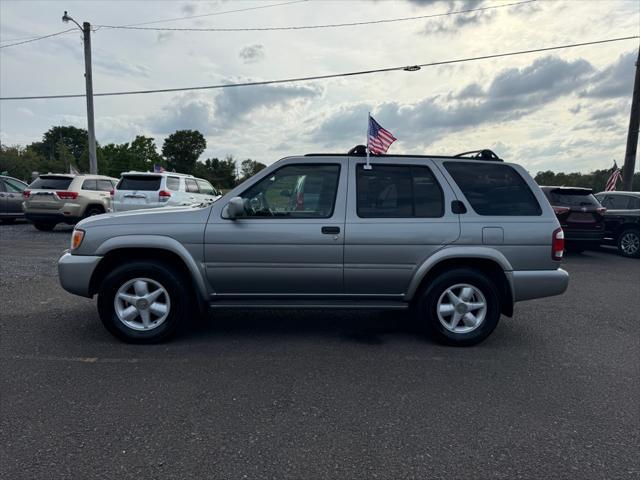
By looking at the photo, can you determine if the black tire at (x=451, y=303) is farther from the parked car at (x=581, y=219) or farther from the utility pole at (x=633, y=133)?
the utility pole at (x=633, y=133)

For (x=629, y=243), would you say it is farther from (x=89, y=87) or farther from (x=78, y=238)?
(x=89, y=87)

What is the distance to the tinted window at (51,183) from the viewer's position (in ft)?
41.4

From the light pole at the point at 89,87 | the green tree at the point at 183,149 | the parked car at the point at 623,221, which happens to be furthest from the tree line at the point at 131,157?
the parked car at the point at 623,221

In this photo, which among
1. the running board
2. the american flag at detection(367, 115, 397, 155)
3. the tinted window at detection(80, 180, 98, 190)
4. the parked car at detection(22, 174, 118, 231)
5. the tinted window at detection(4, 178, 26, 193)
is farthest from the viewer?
the tinted window at detection(4, 178, 26, 193)

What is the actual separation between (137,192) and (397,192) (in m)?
8.95

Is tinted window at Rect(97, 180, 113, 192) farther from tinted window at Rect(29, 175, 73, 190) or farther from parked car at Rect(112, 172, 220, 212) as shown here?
parked car at Rect(112, 172, 220, 212)

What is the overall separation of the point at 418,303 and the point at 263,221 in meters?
1.70

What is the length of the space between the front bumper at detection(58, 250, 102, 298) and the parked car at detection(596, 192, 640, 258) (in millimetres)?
11969

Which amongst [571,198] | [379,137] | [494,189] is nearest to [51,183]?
[379,137]

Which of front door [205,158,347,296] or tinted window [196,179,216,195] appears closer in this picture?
front door [205,158,347,296]

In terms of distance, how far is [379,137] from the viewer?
568 cm

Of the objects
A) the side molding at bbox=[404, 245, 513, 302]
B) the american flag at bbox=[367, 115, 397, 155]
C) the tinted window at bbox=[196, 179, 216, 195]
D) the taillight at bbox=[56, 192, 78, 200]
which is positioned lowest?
the side molding at bbox=[404, 245, 513, 302]

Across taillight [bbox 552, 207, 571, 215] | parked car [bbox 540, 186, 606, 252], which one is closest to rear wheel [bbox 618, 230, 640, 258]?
parked car [bbox 540, 186, 606, 252]

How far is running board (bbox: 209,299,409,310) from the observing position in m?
4.14
